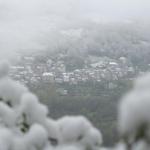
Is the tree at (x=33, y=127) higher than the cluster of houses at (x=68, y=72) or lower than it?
higher

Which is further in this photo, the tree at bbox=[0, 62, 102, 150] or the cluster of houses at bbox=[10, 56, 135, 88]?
the cluster of houses at bbox=[10, 56, 135, 88]

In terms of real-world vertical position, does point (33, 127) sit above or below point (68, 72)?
above

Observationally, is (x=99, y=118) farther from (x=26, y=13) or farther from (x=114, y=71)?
(x=26, y=13)

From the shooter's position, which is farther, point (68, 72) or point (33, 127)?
point (68, 72)

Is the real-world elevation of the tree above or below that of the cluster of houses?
above

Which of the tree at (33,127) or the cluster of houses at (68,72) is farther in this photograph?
the cluster of houses at (68,72)

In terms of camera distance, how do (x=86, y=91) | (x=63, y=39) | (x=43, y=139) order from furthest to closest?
(x=63, y=39)
(x=86, y=91)
(x=43, y=139)

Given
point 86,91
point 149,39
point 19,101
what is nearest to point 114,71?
point 86,91

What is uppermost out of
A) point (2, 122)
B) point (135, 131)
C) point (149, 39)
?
point (135, 131)

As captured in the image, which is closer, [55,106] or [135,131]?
[135,131]

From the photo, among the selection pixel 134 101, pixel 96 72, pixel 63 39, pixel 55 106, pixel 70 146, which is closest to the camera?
pixel 134 101

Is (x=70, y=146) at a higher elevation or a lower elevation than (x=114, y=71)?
higher
